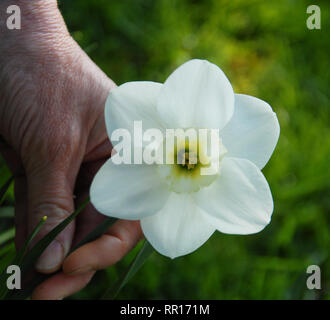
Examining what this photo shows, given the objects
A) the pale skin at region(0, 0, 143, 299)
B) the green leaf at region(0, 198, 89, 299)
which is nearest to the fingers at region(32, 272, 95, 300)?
the pale skin at region(0, 0, 143, 299)

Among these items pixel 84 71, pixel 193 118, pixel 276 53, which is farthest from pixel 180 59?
pixel 193 118

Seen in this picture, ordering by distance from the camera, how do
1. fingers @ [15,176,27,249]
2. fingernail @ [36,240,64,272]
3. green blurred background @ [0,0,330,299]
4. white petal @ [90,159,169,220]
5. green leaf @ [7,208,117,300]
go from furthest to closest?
green blurred background @ [0,0,330,299]
fingers @ [15,176,27,249]
fingernail @ [36,240,64,272]
green leaf @ [7,208,117,300]
white petal @ [90,159,169,220]

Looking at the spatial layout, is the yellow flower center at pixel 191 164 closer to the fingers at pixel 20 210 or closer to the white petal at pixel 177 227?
the white petal at pixel 177 227

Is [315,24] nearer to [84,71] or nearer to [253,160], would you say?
[84,71]

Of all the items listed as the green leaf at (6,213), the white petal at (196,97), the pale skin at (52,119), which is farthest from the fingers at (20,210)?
the white petal at (196,97)

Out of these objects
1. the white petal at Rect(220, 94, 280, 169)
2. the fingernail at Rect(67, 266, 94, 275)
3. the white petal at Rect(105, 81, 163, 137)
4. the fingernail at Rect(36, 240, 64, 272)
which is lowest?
the fingernail at Rect(67, 266, 94, 275)

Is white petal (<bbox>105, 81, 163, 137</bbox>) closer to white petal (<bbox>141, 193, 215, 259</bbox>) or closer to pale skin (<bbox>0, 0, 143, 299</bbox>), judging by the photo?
white petal (<bbox>141, 193, 215, 259</bbox>)

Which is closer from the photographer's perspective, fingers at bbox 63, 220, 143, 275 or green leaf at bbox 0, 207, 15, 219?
fingers at bbox 63, 220, 143, 275
